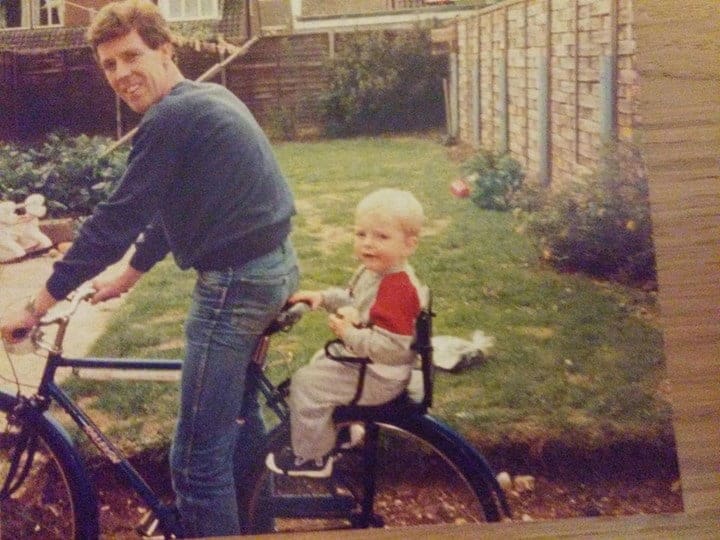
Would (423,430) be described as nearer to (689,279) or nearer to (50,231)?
(689,279)

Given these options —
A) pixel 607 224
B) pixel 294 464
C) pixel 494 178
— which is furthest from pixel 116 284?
pixel 607 224

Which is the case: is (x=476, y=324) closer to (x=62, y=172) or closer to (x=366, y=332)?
(x=366, y=332)

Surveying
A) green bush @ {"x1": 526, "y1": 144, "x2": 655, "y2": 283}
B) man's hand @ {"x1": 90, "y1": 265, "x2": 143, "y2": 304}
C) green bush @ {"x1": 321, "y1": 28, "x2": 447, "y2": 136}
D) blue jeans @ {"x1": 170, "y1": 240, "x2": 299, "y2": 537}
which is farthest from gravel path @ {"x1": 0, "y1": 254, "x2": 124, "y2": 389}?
green bush @ {"x1": 526, "y1": 144, "x2": 655, "y2": 283}

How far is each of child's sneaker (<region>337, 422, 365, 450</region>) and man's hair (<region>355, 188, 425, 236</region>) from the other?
12.6 inches

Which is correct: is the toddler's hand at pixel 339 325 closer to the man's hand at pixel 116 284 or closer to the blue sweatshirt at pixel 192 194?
the blue sweatshirt at pixel 192 194

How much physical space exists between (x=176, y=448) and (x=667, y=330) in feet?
2.89

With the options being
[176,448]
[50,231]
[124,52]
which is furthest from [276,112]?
[176,448]

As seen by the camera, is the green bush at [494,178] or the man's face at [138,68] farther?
the green bush at [494,178]

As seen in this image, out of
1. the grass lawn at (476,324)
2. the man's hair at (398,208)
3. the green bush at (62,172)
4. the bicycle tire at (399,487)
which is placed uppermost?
the green bush at (62,172)

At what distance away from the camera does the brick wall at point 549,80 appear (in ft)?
4.98

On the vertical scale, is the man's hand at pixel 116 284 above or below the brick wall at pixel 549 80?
below

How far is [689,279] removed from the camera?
1.53 metres

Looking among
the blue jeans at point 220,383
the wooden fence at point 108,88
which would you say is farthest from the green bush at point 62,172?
the blue jeans at point 220,383

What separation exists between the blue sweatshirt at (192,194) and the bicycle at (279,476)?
109 millimetres
